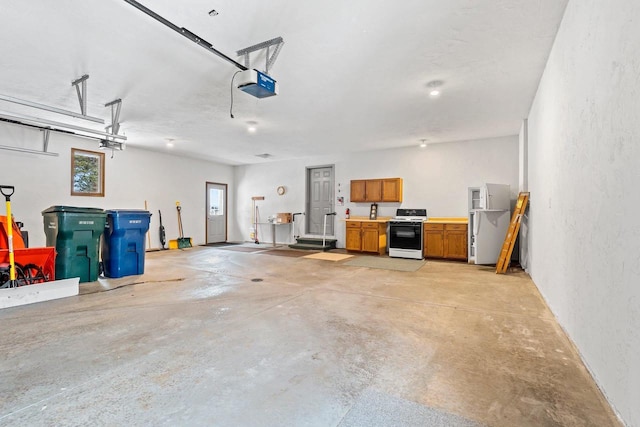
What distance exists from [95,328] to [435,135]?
700 centimetres

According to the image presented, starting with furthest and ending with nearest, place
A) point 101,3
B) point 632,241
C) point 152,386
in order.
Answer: point 101,3
point 152,386
point 632,241

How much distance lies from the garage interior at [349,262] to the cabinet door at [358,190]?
8.58 feet

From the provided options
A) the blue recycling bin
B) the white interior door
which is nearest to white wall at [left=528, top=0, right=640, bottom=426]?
the blue recycling bin

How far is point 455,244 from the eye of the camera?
6.95 meters

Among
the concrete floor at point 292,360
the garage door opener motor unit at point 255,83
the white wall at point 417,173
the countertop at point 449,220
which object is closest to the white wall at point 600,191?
the concrete floor at point 292,360

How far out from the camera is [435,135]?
23.0ft

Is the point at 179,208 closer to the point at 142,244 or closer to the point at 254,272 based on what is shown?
the point at 142,244

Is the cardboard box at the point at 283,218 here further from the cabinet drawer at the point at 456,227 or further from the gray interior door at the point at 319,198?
the cabinet drawer at the point at 456,227

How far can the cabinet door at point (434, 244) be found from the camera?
280 inches

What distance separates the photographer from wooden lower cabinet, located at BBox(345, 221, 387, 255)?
26.1 feet

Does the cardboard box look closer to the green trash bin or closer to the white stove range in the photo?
the white stove range

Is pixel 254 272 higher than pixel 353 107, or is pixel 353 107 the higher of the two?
pixel 353 107

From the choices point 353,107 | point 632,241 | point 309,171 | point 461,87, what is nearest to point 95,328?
point 632,241

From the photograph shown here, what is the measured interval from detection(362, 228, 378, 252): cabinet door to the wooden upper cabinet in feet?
3.28
